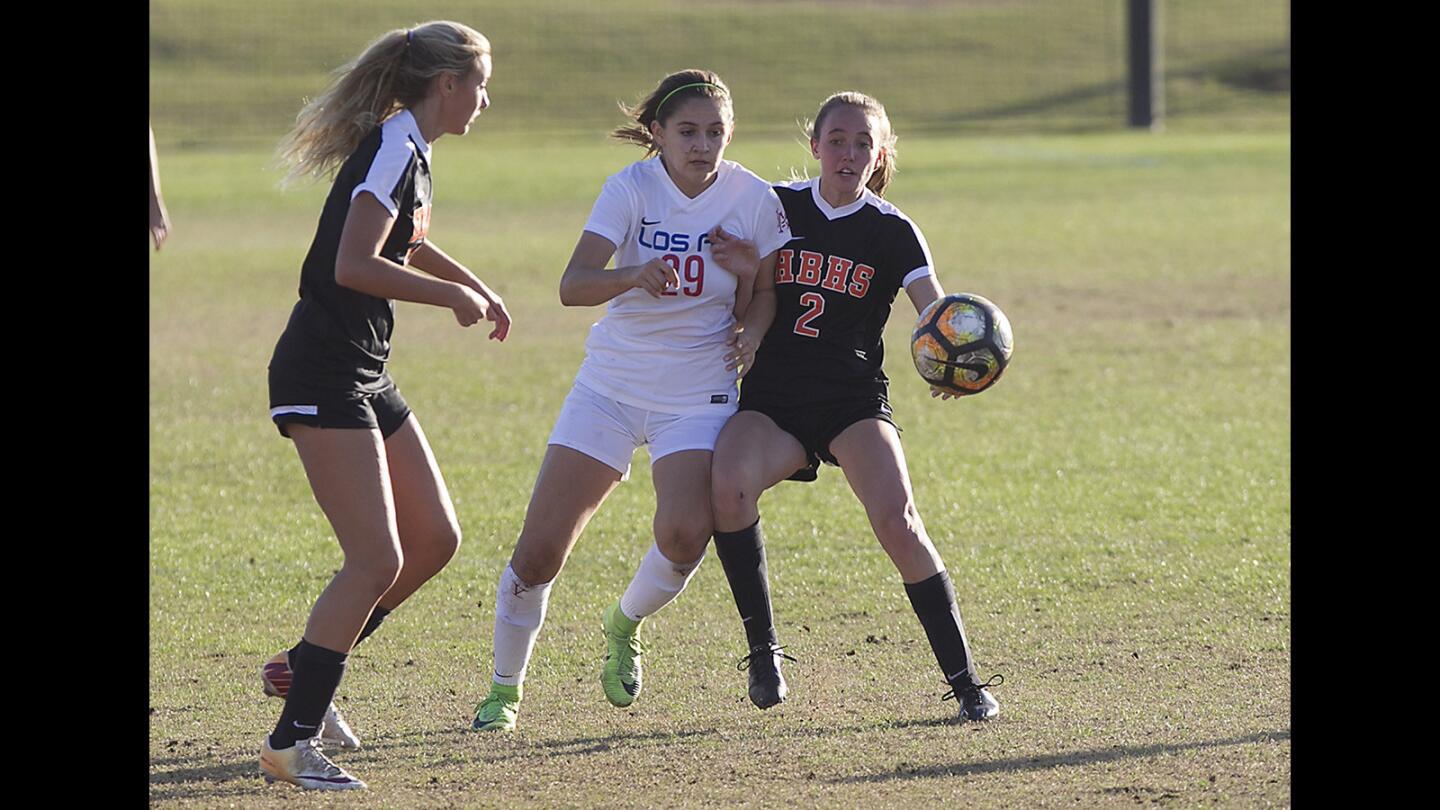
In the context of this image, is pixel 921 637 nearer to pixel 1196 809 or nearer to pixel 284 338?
pixel 1196 809

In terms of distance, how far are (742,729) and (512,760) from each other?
0.70 m

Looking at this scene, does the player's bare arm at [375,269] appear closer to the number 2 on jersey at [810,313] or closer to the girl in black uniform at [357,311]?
the girl in black uniform at [357,311]

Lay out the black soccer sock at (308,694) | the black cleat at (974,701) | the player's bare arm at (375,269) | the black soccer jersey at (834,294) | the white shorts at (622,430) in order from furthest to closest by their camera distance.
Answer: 1. the black soccer jersey at (834,294)
2. the white shorts at (622,430)
3. the black cleat at (974,701)
4. the black soccer sock at (308,694)
5. the player's bare arm at (375,269)

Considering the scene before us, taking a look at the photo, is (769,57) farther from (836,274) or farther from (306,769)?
(306,769)

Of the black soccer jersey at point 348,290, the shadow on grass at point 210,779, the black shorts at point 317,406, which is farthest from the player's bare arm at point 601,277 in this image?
the shadow on grass at point 210,779

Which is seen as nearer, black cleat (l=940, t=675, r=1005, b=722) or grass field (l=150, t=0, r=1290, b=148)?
black cleat (l=940, t=675, r=1005, b=722)

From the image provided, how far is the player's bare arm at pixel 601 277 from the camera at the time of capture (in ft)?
17.2

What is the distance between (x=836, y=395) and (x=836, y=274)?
39cm

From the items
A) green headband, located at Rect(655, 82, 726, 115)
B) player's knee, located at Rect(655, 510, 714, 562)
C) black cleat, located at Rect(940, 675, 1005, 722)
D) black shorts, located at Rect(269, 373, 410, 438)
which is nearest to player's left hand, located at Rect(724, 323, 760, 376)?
player's knee, located at Rect(655, 510, 714, 562)

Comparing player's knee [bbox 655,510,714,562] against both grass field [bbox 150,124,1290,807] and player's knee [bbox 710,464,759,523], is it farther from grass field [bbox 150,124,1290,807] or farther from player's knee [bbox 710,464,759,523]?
grass field [bbox 150,124,1290,807]

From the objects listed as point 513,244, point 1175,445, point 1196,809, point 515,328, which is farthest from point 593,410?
point 513,244

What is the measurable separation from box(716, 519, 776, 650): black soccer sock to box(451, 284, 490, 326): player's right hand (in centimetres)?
122

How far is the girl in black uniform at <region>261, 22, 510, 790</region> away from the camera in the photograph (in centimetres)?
460

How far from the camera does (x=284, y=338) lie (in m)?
4.68
